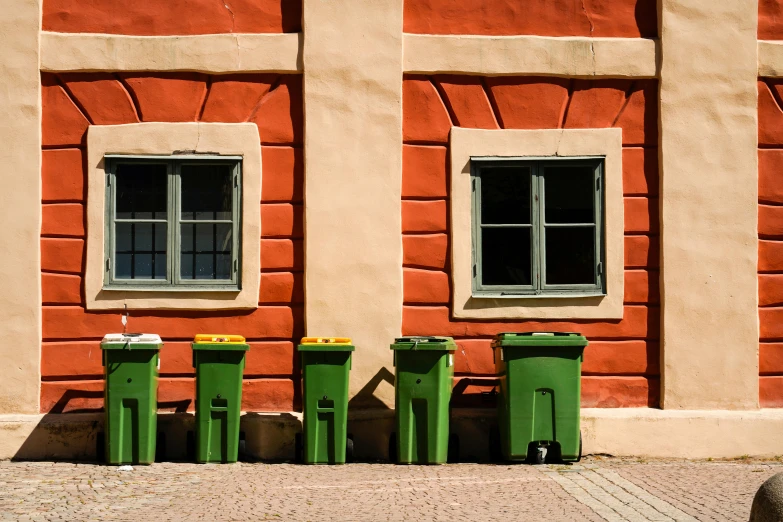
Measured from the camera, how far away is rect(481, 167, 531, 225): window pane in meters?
10.5

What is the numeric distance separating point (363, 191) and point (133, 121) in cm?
212

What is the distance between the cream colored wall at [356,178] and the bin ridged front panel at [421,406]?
68 centimetres

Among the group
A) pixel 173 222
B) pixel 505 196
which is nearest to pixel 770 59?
pixel 505 196

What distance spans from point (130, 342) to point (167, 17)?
3.00 meters

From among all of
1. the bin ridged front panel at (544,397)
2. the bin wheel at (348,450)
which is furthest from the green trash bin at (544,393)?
the bin wheel at (348,450)

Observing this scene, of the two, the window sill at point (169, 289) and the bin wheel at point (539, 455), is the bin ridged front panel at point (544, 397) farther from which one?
the window sill at point (169, 289)

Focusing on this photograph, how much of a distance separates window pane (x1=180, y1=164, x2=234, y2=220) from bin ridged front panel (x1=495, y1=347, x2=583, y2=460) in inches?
114

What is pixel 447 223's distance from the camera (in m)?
10.4

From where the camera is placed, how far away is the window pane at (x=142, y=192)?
34.0ft

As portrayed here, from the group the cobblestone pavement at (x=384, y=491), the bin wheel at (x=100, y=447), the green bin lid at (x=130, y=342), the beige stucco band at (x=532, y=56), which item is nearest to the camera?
the cobblestone pavement at (x=384, y=491)

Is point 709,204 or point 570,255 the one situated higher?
point 709,204

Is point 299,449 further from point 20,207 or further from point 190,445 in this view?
point 20,207

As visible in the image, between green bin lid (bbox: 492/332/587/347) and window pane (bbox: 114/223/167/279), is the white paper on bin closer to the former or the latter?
window pane (bbox: 114/223/167/279)

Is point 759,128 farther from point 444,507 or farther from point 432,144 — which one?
point 444,507
